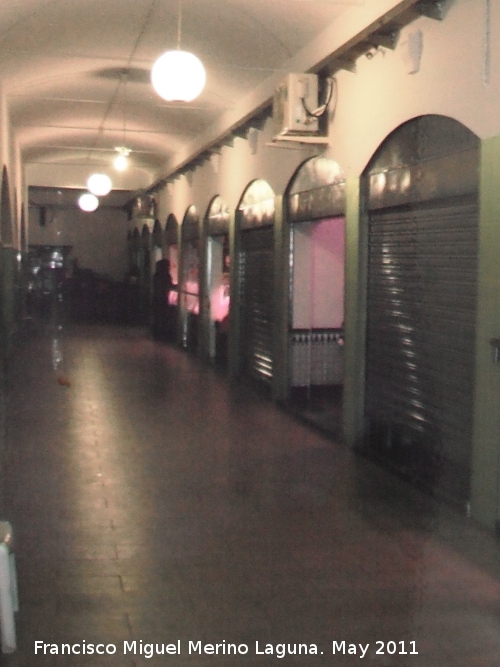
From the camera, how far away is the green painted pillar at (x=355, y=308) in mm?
8320

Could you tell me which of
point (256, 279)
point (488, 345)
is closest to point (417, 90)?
point (488, 345)

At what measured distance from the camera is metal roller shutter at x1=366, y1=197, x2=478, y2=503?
6.45m

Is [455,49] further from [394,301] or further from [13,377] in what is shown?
[13,377]

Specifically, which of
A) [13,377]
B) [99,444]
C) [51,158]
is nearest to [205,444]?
[99,444]

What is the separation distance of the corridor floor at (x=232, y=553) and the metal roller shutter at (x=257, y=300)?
222 centimetres

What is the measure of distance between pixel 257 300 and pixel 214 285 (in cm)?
358

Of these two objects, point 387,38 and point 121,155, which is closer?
point 387,38

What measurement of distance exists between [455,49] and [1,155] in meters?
8.66

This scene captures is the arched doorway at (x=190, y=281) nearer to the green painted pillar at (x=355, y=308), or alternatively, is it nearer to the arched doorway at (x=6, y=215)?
the arched doorway at (x=6, y=215)

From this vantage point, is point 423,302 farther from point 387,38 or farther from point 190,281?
point 190,281

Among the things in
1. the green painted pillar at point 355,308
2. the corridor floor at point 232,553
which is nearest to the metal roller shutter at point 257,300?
the corridor floor at point 232,553

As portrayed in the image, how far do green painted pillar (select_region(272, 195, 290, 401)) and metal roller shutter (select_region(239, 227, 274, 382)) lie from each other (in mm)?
466

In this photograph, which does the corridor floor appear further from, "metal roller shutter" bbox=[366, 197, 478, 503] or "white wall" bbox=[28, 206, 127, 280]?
"white wall" bbox=[28, 206, 127, 280]

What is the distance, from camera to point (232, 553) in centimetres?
553
